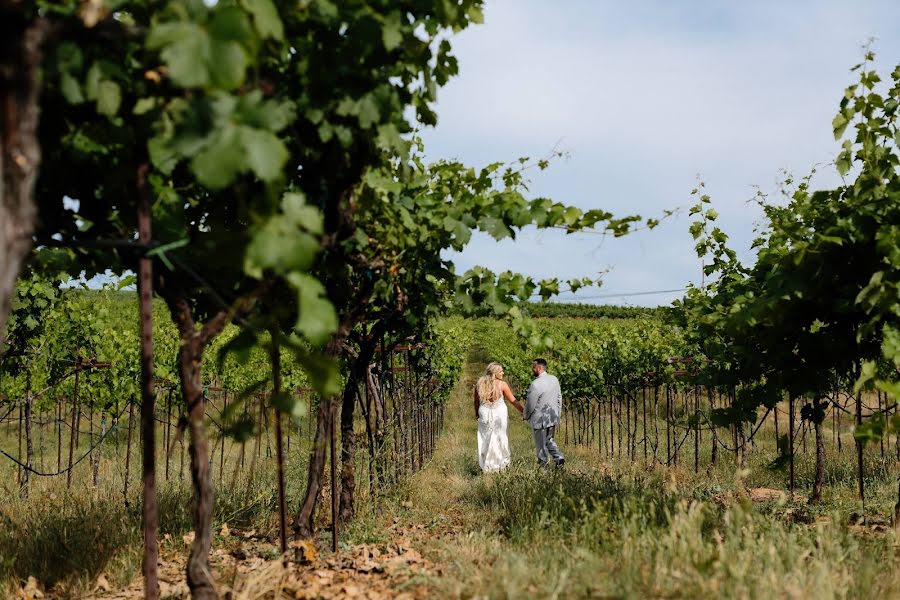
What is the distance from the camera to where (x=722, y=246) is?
9422 mm

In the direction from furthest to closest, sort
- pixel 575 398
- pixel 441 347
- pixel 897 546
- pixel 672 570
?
pixel 575 398 < pixel 441 347 < pixel 897 546 < pixel 672 570

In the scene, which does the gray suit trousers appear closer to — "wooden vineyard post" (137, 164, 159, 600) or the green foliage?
the green foliage

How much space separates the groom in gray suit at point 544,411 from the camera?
1101cm

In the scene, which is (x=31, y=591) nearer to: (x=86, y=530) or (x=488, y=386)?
(x=86, y=530)

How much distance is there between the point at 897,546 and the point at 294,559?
3617 millimetres

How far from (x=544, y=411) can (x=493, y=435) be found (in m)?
1.14

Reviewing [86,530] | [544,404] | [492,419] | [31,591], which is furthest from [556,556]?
[492,419]

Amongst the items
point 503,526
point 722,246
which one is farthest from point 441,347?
point 503,526

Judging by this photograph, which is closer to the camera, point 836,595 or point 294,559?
point 836,595

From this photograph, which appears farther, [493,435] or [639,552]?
[493,435]

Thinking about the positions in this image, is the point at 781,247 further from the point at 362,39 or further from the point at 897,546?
the point at 362,39

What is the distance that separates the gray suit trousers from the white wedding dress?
1.84 ft

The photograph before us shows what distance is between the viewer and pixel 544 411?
11.0 metres

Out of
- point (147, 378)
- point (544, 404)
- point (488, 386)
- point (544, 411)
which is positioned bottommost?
point (544, 411)
